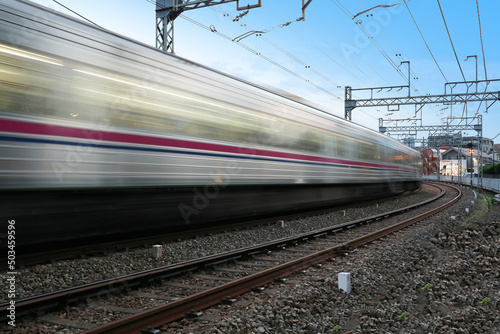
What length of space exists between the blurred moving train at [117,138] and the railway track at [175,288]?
144 centimetres

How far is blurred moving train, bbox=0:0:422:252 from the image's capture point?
5.04 meters

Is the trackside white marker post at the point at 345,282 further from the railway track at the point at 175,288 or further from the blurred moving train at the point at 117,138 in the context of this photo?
the blurred moving train at the point at 117,138

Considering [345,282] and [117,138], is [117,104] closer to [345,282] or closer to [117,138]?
[117,138]

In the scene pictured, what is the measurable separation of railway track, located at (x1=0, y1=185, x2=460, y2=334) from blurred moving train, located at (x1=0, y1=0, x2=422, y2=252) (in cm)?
144

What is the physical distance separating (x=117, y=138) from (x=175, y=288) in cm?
230

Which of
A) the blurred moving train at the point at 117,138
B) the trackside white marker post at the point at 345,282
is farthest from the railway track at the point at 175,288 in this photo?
the blurred moving train at the point at 117,138

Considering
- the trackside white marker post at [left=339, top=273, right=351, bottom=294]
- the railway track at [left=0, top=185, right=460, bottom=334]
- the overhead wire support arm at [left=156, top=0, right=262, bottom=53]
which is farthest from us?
the overhead wire support arm at [left=156, top=0, right=262, bottom=53]

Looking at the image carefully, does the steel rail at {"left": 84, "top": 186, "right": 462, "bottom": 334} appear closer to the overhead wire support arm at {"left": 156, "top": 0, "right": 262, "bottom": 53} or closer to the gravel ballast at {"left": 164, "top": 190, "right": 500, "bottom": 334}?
the gravel ballast at {"left": 164, "top": 190, "right": 500, "bottom": 334}

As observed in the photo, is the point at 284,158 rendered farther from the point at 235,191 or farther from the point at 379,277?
the point at 379,277

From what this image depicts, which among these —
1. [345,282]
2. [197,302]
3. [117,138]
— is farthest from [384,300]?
[117,138]

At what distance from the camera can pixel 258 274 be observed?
17.1 feet

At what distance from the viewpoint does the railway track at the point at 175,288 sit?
3799mm

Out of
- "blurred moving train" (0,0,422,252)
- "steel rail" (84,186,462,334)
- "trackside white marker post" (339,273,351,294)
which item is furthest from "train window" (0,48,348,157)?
"trackside white marker post" (339,273,351,294)

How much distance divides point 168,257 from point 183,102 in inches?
100
